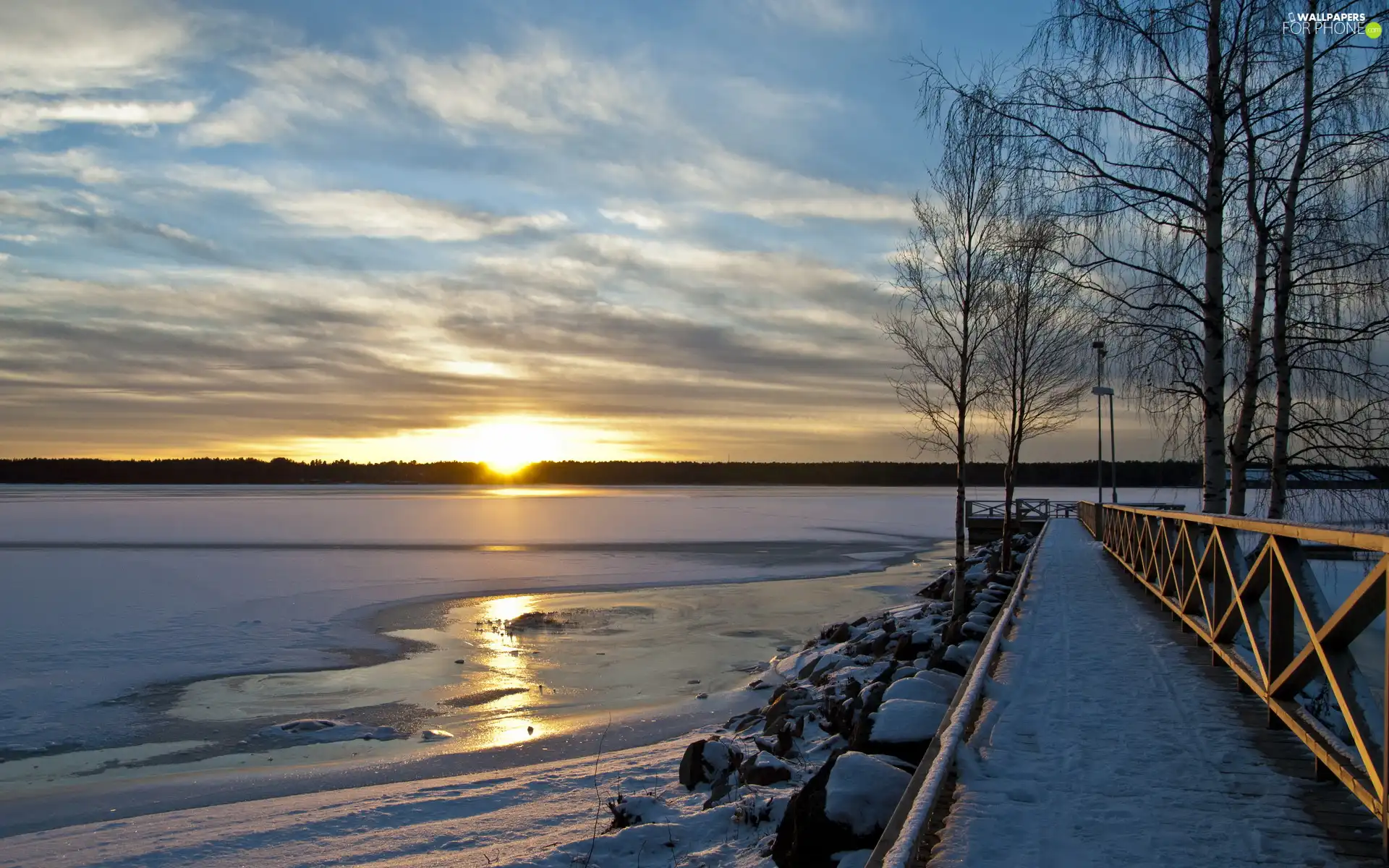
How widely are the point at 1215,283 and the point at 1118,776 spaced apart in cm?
683

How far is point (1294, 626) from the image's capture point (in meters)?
5.41

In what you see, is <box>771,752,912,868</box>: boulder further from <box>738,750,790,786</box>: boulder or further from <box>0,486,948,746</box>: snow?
<box>0,486,948,746</box>: snow

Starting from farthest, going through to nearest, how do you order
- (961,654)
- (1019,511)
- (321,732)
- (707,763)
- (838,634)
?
(1019,511), (838,634), (321,732), (961,654), (707,763)

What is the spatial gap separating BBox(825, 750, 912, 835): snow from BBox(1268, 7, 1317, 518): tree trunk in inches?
312

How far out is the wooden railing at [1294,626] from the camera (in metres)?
4.02

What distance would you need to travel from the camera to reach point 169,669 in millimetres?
15047

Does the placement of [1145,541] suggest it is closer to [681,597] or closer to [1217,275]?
[1217,275]

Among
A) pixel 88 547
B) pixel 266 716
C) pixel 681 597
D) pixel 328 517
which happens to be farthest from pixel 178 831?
pixel 328 517

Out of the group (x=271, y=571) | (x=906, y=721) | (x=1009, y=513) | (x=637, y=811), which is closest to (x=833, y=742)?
(x=637, y=811)

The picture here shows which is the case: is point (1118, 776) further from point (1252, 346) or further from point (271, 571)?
point (271, 571)

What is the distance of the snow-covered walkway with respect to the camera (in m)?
4.11

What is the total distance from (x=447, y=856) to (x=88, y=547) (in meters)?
37.4

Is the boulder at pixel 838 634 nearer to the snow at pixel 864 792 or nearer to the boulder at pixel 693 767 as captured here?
the boulder at pixel 693 767

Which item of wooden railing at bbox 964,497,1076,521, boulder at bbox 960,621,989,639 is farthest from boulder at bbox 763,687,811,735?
wooden railing at bbox 964,497,1076,521
